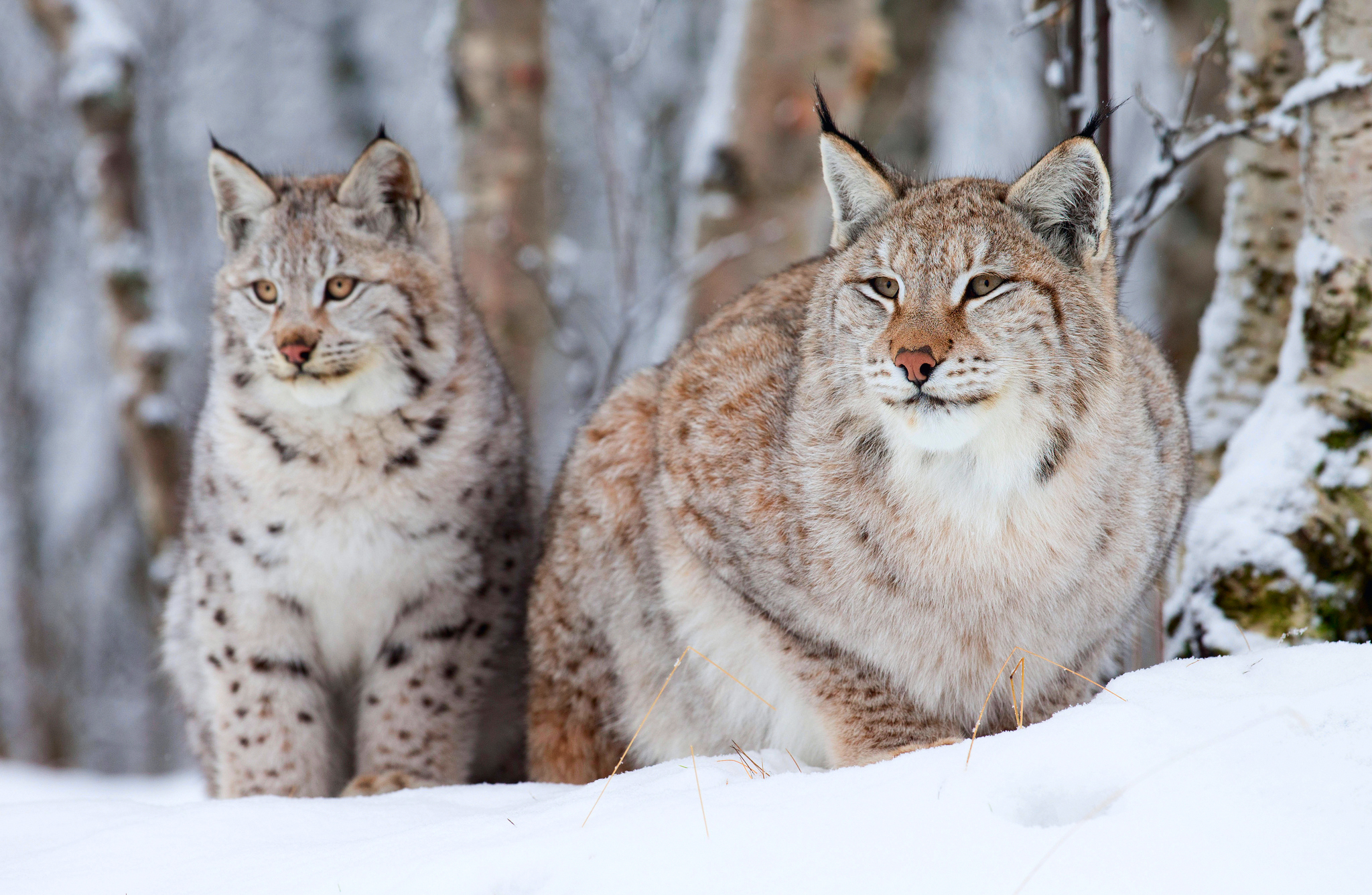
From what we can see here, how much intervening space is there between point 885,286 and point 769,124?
A: 3.41m

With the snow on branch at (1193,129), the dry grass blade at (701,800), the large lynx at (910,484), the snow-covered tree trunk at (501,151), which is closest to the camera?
the dry grass blade at (701,800)

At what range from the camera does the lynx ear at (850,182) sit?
3225 mm

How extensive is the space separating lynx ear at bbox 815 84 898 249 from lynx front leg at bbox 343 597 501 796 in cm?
186

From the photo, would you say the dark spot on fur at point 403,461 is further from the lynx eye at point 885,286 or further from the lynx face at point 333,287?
the lynx eye at point 885,286

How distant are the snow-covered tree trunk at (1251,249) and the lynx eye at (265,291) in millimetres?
3390

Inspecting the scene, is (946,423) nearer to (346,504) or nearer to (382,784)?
(346,504)

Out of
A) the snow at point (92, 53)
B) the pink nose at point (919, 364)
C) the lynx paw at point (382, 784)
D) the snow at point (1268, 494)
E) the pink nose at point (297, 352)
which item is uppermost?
the snow at point (92, 53)

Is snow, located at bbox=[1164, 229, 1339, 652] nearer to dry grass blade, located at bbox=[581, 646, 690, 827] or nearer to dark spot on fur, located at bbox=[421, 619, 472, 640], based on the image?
dry grass blade, located at bbox=[581, 646, 690, 827]

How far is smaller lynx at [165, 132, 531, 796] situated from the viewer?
3930 millimetres

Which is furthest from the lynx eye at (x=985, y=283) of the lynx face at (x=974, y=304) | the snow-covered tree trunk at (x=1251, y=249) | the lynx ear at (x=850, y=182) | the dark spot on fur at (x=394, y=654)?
the dark spot on fur at (x=394, y=654)

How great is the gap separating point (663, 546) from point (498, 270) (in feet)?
12.0

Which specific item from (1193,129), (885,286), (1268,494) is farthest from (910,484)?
(1193,129)

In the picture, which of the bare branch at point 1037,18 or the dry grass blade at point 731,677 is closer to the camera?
the dry grass blade at point 731,677

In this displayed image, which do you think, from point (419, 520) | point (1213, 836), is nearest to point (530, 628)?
point (419, 520)
